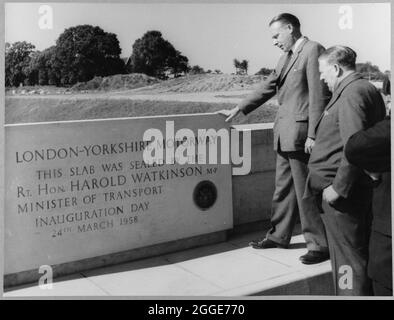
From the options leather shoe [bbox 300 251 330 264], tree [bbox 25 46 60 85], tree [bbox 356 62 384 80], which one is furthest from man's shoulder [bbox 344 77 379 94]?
tree [bbox 25 46 60 85]

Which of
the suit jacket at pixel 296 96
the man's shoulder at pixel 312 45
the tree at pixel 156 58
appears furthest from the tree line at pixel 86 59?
the man's shoulder at pixel 312 45

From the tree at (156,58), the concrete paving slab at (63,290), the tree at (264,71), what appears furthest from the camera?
the tree at (264,71)

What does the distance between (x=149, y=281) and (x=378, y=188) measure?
6.86ft

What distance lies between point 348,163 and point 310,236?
2.54 ft

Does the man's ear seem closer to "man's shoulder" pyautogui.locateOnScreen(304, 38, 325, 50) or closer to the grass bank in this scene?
"man's shoulder" pyautogui.locateOnScreen(304, 38, 325, 50)

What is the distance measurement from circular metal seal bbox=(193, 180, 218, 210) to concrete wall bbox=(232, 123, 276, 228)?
30 centimetres

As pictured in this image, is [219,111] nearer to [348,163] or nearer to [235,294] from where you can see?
[348,163]

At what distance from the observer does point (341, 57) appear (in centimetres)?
410

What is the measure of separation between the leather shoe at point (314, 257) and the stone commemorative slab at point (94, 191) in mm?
913

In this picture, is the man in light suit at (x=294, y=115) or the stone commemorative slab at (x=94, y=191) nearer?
the stone commemorative slab at (x=94, y=191)

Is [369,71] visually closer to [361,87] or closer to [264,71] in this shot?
[361,87]

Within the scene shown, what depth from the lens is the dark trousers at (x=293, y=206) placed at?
4.31 m

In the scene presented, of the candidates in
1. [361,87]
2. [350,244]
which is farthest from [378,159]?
[350,244]

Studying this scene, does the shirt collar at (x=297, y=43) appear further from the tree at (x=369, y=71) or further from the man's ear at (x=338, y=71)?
the tree at (x=369, y=71)
